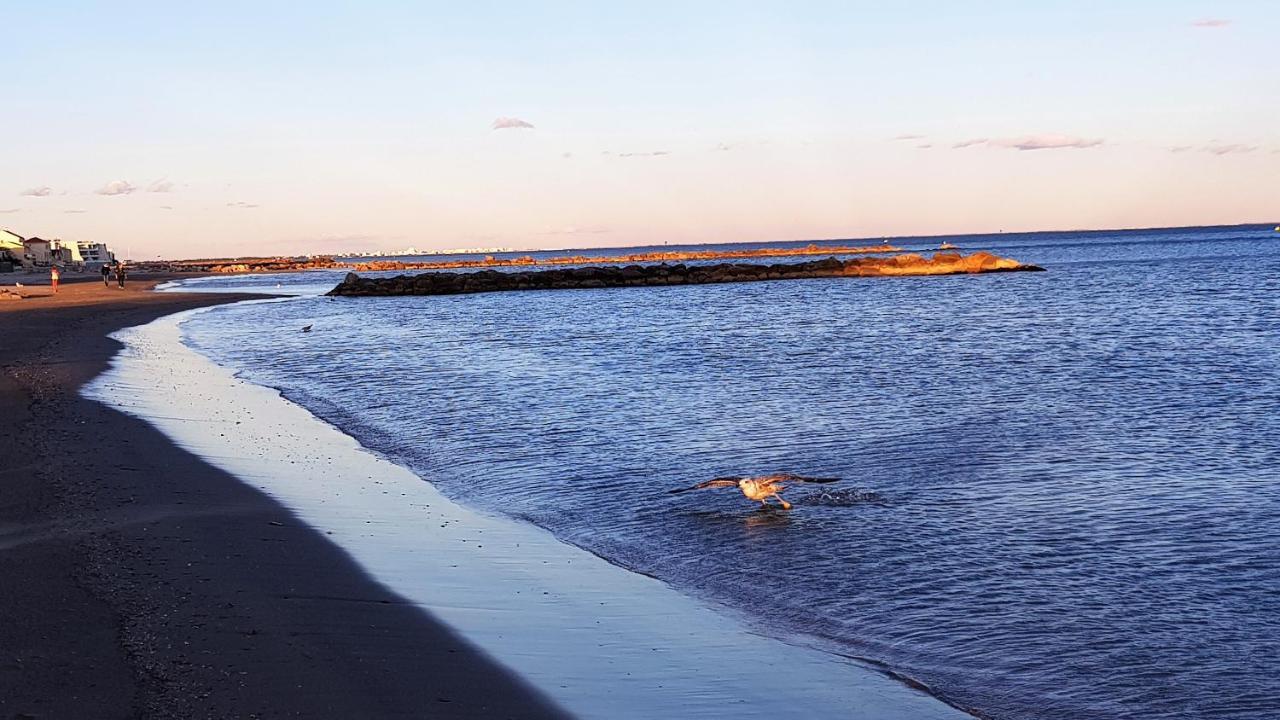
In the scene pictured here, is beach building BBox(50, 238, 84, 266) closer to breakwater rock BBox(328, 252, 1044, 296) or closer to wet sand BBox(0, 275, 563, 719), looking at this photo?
breakwater rock BBox(328, 252, 1044, 296)

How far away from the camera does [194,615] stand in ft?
23.6

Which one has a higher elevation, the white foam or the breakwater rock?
the breakwater rock

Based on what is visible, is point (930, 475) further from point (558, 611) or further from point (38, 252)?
point (38, 252)

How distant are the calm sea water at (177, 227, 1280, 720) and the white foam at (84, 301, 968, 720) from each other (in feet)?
1.28

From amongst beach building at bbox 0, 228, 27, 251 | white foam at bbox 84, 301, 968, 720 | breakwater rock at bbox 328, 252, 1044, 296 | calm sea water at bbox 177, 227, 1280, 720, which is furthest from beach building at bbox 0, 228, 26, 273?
white foam at bbox 84, 301, 968, 720

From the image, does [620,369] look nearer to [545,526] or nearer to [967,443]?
[967,443]

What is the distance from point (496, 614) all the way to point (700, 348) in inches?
905

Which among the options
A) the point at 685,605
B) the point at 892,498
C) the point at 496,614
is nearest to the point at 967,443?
the point at 892,498

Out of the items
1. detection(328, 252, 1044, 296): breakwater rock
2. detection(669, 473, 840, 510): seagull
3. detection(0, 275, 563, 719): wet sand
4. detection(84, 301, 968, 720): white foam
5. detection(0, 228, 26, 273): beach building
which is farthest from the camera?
detection(0, 228, 26, 273): beach building

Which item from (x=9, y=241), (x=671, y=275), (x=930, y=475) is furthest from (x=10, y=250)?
(x=930, y=475)

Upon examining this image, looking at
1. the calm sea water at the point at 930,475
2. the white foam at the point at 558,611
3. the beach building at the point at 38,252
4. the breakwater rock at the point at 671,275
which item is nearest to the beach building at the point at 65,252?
the beach building at the point at 38,252

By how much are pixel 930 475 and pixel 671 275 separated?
74.1 metres

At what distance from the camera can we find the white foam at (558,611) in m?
6.33

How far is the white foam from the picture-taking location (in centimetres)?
633
